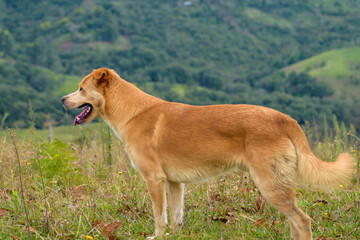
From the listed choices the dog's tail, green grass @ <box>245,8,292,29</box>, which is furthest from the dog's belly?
green grass @ <box>245,8,292,29</box>

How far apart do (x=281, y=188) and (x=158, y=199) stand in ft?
4.84

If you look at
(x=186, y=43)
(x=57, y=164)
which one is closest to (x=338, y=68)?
(x=186, y=43)

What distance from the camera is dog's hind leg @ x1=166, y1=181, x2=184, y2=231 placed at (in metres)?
5.18

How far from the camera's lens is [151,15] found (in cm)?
16225

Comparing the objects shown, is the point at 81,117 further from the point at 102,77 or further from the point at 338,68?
the point at 338,68

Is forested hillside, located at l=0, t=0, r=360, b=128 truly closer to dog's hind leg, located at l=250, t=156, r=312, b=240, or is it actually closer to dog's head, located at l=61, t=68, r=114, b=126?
dog's head, located at l=61, t=68, r=114, b=126

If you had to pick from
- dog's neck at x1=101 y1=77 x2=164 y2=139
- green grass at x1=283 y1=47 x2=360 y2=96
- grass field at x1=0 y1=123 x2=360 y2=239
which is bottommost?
green grass at x1=283 y1=47 x2=360 y2=96

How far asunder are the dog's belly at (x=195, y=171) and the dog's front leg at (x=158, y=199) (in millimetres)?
167

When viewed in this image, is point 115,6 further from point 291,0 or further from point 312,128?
point 312,128

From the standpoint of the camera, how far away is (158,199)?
482cm

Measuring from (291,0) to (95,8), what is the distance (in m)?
81.7

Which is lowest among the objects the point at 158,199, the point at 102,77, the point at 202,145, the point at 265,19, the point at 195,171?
the point at 265,19

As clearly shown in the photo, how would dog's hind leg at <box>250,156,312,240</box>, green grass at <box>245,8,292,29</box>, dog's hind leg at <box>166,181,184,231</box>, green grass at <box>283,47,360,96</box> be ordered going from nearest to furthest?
dog's hind leg at <box>250,156,312,240</box> → dog's hind leg at <box>166,181,184,231</box> → green grass at <box>283,47,360,96</box> → green grass at <box>245,8,292,29</box>

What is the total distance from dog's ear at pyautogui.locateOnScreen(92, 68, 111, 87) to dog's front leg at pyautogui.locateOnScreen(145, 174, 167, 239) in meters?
1.47
